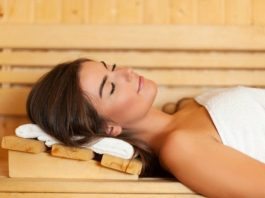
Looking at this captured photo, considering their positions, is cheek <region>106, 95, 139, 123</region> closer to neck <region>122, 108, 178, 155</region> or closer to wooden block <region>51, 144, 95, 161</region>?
neck <region>122, 108, 178, 155</region>

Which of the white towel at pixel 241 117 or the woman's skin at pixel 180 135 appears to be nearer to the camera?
the woman's skin at pixel 180 135

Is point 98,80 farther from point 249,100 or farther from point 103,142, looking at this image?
point 249,100

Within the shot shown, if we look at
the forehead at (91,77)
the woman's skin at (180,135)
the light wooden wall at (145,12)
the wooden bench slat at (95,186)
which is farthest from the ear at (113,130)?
the light wooden wall at (145,12)

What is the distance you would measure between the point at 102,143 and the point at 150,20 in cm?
80

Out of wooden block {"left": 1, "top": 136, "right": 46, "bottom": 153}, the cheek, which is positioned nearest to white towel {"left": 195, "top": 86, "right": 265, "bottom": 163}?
the cheek

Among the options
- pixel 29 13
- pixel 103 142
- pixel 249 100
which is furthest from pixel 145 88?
pixel 29 13

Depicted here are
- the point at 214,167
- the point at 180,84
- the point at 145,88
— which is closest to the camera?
the point at 214,167

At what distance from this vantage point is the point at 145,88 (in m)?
1.66

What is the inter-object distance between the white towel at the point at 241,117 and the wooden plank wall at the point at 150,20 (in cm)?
30

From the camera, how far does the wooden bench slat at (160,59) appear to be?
2.09m

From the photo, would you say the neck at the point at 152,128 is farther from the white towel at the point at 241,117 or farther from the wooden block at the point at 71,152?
the wooden block at the point at 71,152

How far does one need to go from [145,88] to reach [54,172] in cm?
40

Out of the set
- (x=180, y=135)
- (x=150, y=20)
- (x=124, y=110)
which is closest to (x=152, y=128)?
(x=124, y=110)

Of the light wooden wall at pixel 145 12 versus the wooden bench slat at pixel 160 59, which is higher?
the light wooden wall at pixel 145 12
